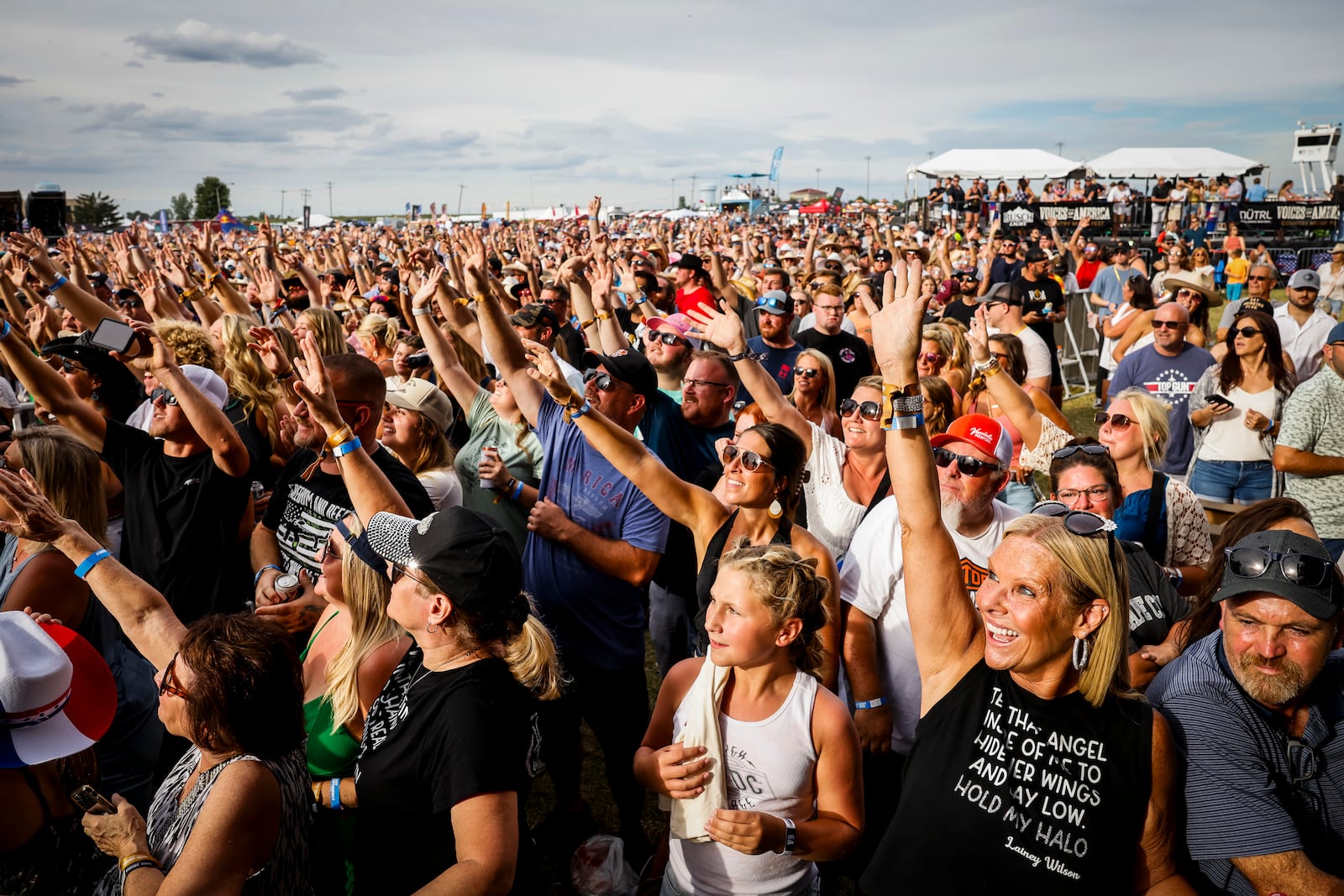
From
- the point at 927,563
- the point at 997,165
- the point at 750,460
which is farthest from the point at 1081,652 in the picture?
the point at 997,165

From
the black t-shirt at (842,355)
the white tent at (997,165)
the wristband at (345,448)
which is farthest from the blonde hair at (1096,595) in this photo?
the white tent at (997,165)

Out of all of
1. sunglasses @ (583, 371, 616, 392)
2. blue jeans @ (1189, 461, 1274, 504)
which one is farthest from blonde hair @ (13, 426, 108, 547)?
blue jeans @ (1189, 461, 1274, 504)

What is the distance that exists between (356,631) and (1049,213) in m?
24.4

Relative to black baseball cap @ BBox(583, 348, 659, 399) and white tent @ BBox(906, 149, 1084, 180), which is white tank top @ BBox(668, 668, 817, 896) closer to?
black baseball cap @ BBox(583, 348, 659, 399)

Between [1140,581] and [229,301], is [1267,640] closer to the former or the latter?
[1140,581]

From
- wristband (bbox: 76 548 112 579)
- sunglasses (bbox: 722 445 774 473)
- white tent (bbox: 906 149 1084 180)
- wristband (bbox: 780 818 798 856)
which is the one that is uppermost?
white tent (bbox: 906 149 1084 180)

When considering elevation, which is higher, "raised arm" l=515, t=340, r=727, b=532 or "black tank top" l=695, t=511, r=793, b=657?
"raised arm" l=515, t=340, r=727, b=532

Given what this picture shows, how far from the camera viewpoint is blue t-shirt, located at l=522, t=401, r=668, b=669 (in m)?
3.70

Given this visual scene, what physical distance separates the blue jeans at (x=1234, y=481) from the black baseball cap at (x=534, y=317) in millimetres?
4354

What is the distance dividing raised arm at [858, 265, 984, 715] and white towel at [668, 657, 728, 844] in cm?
59

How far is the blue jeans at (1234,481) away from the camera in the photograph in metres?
5.47

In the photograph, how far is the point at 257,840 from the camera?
208cm

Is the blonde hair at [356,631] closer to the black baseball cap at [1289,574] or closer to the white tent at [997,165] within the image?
the black baseball cap at [1289,574]

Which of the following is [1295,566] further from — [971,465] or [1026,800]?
[971,465]
